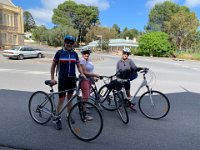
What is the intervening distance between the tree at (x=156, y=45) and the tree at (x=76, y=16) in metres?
43.9

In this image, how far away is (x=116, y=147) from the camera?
435 centimetres

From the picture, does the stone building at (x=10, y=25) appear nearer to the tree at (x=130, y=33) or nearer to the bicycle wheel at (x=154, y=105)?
the bicycle wheel at (x=154, y=105)

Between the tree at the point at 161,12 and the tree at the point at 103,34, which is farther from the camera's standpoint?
the tree at the point at 161,12

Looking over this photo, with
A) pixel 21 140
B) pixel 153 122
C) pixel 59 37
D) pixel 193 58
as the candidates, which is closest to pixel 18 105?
pixel 21 140

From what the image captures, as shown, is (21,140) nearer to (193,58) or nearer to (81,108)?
(81,108)

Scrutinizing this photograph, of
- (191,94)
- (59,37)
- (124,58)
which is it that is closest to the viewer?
(124,58)

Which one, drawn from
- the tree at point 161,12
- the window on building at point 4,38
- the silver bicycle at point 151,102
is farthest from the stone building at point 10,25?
the tree at point 161,12

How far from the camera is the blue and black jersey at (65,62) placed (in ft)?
16.0

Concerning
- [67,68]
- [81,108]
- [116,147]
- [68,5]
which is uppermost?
[68,5]

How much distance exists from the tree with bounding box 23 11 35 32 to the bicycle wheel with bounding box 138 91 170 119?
11357 centimetres

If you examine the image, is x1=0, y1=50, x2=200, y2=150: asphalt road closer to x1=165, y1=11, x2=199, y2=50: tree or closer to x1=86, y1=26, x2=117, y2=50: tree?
x1=165, y1=11, x2=199, y2=50: tree

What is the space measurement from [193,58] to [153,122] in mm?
38771

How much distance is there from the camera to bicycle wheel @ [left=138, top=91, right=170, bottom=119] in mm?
5957

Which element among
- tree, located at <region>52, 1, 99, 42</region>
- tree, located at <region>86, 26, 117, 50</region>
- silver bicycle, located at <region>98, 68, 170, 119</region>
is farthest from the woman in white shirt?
tree, located at <region>52, 1, 99, 42</region>
